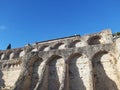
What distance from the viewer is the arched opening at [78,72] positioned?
17000 millimetres

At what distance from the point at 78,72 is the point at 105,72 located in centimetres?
301

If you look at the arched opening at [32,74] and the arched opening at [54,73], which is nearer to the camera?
the arched opening at [54,73]

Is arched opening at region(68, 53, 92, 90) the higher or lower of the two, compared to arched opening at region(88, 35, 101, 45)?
lower

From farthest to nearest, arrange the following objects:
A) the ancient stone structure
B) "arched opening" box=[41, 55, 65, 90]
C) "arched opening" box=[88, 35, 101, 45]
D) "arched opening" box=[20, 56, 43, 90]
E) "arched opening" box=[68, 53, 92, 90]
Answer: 1. "arched opening" box=[88, 35, 101, 45]
2. "arched opening" box=[20, 56, 43, 90]
3. "arched opening" box=[41, 55, 65, 90]
4. "arched opening" box=[68, 53, 92, 90]
5. the ancient stone structure

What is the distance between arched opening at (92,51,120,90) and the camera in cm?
1576

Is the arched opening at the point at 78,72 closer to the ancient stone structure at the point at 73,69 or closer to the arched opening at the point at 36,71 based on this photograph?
the ancient stone structure at the point at 73,69

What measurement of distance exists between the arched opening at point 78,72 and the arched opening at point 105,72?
0.85m

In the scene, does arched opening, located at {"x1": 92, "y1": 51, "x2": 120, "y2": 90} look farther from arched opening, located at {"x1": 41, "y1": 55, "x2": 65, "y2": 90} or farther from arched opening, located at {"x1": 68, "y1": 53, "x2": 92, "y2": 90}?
arched opening, located at {"x1": 41, "y1": 55, "x2": 65, "y2": 90}

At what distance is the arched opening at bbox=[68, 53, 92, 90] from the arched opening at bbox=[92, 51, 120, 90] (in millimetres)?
854

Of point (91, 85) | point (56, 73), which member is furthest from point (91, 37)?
point (91, 85)

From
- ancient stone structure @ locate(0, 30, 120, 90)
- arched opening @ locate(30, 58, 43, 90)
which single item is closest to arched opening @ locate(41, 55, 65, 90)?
ancient stone structure @ locate(0, 30, 120, 90)

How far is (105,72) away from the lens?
54.9ft

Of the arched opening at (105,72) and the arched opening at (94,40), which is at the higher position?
the arched opening at (94,40)

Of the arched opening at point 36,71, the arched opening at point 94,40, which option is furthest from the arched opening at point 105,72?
the arched opening at point 94,40
